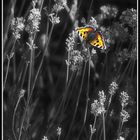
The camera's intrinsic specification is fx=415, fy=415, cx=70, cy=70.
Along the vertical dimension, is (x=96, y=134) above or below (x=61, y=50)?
below

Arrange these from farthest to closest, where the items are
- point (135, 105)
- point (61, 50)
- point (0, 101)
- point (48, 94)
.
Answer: point (61, 50) → point (48, 94) → point (135, 105) → point (0, 101)

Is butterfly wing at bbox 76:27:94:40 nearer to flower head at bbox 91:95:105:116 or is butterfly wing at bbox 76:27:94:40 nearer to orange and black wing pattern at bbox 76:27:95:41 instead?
orange and black wing pattern at bbox 76:27:95:41

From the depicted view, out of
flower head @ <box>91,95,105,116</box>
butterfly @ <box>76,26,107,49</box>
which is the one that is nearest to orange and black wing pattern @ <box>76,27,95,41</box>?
butterfly @ <box>76,26,107,49</box>

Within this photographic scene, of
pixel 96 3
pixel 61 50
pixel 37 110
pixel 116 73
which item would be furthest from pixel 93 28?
pixel 61 50

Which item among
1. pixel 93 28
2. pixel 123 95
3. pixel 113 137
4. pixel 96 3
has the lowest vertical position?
pixel 113 137

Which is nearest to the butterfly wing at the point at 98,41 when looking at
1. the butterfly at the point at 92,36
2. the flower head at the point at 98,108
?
the butterfly at the point at 92,36

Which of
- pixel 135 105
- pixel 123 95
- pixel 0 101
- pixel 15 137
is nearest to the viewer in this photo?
pixel 123 95

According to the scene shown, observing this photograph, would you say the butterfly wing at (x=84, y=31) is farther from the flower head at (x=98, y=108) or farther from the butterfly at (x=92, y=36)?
the flower head at (x=98, y=108)

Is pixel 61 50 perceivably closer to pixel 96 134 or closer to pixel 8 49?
pixel 8 49

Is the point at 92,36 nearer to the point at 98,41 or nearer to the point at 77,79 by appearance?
the point at 98,41
